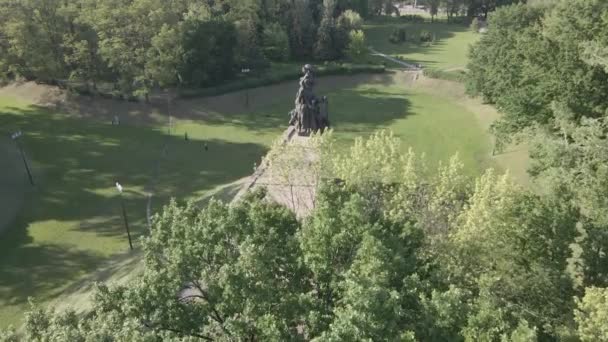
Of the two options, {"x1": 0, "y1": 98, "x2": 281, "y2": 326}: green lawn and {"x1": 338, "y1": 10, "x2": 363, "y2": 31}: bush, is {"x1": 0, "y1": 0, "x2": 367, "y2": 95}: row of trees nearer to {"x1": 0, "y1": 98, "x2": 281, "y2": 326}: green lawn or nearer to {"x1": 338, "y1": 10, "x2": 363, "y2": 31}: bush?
{"x1": 0, "y1": 98, "x2": 281, "y2": 326}: green lawn

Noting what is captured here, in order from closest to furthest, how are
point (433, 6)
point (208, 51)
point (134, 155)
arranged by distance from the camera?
1. point (134, 155)
2. point (208, 51)
3. point (433, 6)

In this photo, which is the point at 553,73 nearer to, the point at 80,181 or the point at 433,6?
the point at 80,181

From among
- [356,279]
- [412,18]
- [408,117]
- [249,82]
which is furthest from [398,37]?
[356,279]

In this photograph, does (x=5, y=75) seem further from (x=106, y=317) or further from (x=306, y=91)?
(x=106, y=317)

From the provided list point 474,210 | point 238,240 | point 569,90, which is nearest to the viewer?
point 238,240

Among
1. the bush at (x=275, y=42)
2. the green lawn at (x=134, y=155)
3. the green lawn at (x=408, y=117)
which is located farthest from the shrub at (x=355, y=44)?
the bush at (x=275, y=42)

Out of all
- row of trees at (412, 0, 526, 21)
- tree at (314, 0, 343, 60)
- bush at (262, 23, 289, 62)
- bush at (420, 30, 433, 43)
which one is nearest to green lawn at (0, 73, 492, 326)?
tree at (314, 0, 343, 60)

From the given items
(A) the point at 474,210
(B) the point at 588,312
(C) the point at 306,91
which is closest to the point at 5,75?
(C) the point at 306,91
